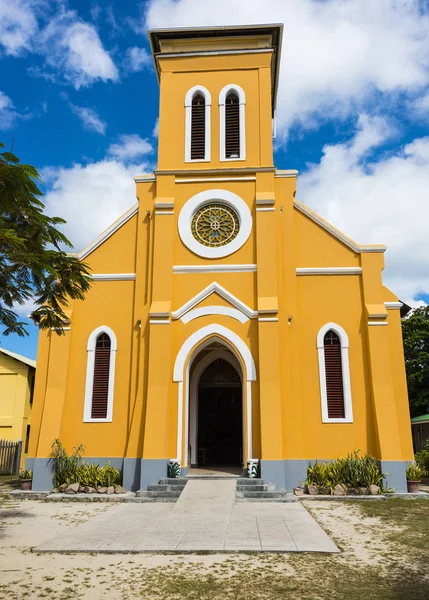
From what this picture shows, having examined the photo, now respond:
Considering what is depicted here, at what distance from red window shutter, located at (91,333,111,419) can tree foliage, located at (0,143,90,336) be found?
628 centimetres

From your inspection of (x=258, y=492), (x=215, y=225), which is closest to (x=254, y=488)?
(x=258, y=492)

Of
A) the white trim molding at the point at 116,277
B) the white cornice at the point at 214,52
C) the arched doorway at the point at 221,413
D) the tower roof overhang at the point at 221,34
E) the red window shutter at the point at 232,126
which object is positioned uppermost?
the tower roof overhang at the point at 221,34

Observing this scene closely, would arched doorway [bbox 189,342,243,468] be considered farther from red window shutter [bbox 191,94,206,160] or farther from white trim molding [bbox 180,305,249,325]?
red window shutter [bbox 191,94,206,160]

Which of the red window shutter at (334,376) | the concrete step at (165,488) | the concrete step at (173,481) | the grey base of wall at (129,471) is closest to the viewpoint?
the concrete step at (165,488)

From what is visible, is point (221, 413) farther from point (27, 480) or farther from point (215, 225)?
point (27, 480)

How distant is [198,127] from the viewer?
1811 cm

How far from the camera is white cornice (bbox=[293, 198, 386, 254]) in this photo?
652 inches

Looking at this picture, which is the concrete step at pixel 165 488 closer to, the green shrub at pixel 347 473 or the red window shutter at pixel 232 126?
the green shrub at pixel 347 473

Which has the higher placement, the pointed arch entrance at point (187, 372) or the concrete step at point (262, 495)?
the pointed arch entrance at point (187, 372)

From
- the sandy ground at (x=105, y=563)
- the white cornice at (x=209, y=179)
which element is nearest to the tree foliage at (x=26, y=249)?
the sandy ground at (x=105, y=563)

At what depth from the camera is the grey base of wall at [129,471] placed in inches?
567

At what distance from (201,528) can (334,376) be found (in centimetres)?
737

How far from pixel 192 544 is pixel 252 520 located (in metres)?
2.45

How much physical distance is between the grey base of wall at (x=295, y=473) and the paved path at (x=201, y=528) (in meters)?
1.23
